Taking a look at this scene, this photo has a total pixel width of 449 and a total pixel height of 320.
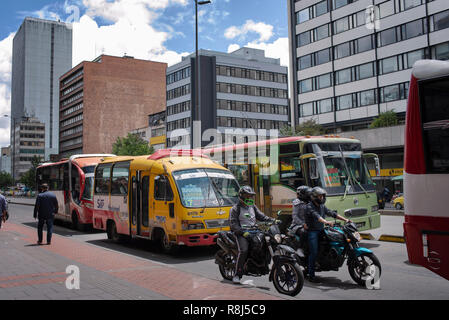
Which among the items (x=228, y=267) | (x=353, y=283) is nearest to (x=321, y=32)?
(x=353, y=283)

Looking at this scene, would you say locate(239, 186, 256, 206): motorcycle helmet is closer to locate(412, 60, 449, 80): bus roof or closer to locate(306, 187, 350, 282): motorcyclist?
locate(306, 187, 350, 282): motorcyclist

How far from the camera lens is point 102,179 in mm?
16438

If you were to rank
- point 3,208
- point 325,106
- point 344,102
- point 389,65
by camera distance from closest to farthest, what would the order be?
point 3,208, point 389,65, point 344,102, point 325,106

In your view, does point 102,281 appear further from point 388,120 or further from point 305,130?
point 305,130

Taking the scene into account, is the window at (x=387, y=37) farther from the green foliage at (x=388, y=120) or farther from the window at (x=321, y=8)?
the green foliage at (x=388, y=120)

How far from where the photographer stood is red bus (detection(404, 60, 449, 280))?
237 inches

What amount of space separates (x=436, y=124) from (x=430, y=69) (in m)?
0.84

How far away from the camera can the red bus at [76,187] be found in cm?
1897

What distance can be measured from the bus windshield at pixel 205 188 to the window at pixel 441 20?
3472cm

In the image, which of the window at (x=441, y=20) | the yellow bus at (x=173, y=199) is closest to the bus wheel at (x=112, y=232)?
the yellow bus at (x=173, y=199)

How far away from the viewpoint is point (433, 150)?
621cm

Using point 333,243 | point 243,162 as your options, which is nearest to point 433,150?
point 333,243

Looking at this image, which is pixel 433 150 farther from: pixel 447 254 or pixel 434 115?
pixel 447 254

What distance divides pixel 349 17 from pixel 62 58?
6357 inches
